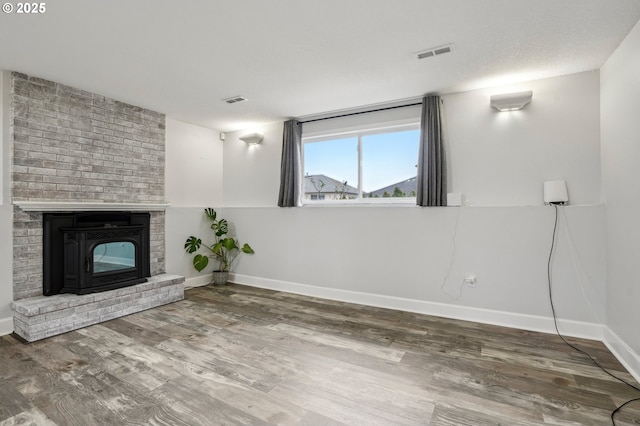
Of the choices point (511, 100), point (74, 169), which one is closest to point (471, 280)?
point (511, 100)

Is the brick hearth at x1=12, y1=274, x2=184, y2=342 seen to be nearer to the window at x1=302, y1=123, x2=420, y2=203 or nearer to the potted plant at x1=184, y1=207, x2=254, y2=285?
the potted plant at x1=184, y1=207, x2=254, y2=285

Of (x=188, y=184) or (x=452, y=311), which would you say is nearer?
(x=452, y=311)

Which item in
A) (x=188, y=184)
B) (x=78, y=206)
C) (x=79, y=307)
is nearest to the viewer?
(x=79, y=307)

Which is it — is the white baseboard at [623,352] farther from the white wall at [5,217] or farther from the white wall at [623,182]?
the white wall at [5,217]

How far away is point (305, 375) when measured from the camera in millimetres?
2217

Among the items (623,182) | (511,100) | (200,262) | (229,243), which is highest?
(511,100)

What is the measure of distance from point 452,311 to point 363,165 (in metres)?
2.12

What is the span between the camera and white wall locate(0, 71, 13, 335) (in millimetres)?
2953

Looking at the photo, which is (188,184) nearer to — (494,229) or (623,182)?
(494,229)

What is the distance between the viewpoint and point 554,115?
10.1ft

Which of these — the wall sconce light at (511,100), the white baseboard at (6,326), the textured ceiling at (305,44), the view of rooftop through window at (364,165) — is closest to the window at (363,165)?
the view of rooftop through window at (364,165)

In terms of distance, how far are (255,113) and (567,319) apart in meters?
4.35

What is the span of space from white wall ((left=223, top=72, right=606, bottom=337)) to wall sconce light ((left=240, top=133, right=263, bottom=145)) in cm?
151

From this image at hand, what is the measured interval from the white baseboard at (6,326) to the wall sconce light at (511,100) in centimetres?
530
